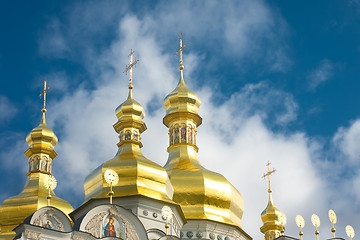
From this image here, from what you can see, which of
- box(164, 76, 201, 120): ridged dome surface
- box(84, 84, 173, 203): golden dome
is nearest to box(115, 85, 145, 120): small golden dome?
box(84, 84, 173, 203): golden dome

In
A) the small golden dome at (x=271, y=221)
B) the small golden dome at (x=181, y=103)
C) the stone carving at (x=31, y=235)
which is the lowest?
the stone carving at (x=31, y=235)

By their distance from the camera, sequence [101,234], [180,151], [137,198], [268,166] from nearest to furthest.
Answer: [101,234] → [137,198] → [180,151] → [268,166]

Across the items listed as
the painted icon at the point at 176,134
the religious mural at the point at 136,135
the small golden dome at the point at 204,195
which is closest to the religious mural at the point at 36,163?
the religious mural at the point at 136,135

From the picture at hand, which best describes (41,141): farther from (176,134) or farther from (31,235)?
(31,235)

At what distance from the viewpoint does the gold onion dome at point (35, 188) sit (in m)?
33.4

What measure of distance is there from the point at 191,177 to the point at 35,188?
6.59m

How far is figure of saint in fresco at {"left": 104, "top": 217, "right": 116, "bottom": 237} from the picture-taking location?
25672 mm

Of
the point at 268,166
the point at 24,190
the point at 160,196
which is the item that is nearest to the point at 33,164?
the point at 24,190

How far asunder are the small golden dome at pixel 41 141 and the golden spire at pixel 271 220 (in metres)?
10.7

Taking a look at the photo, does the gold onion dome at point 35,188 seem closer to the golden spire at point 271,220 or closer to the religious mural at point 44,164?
the religious mural at point 44,164

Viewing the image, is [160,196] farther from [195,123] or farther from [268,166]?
[268,166]

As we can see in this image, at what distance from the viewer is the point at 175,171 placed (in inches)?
1358

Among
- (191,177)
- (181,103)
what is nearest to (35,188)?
(191,177)

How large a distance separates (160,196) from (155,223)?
3.54 ft
